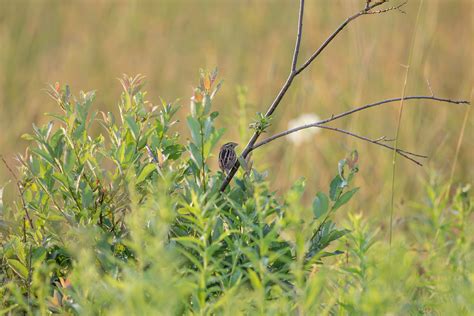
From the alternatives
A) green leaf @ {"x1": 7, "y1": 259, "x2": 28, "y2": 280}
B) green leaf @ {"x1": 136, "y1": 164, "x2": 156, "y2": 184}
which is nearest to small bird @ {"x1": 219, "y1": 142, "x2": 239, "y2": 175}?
green leaf @ {"x1": 136, "y1": 164, "x2": 156, "y2": 184}

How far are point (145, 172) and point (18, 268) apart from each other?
1.23 feet

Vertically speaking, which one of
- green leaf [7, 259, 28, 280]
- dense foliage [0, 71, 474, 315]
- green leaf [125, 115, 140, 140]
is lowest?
green leaf [7, 259, 28, 280]

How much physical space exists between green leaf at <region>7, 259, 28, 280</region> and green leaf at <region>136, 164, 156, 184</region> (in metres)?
0.33

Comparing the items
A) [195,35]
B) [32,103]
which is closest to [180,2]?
[195,35]

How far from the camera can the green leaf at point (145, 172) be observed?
1961mm

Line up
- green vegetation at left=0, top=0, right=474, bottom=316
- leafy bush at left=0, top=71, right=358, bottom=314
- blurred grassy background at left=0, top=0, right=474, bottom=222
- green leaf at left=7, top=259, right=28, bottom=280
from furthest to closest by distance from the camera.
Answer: blurred grassy background at left=0, top=0, right=474, bottom=222 < green leaf at left=7, top=259, right=28, bottom=280 < leafy bush at left=0, top=71, right=358, bottom=314 < green vegetation at left=0, top=0, right=474, bottom=316

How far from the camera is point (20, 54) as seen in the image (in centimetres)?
520

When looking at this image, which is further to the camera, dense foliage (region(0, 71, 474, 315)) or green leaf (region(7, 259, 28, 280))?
green leaf (region(7, 259, 28, 280))

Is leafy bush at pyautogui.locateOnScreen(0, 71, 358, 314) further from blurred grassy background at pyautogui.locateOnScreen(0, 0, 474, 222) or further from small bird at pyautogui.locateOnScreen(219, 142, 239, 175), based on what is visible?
blurred grassy background at pyautogui.locateOnScreen(0, 0, 474, 222)

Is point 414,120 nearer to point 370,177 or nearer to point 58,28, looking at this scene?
point 370,177

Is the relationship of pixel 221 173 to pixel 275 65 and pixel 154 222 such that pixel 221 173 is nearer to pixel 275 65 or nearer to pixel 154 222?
pixel 154 222

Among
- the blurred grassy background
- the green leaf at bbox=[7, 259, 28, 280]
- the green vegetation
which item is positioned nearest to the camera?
the green vegetation

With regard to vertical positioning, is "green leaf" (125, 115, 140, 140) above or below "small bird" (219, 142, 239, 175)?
above

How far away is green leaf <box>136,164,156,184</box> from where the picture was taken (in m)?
1.96
